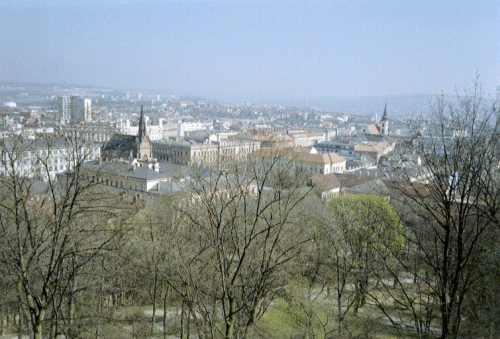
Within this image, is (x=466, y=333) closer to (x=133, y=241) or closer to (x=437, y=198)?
(x=437, y=198)

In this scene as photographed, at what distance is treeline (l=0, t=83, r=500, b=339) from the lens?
539 centimetres

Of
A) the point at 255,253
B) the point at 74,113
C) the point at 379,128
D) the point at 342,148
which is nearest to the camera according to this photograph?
the point at 255,253

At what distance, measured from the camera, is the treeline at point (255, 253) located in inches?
212

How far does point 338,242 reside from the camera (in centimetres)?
1568

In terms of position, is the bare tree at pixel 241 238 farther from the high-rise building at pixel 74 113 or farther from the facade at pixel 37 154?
the high-rise building at pixel 74 113

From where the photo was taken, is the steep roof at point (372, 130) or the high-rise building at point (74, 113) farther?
the steep roof at point (372, 130)

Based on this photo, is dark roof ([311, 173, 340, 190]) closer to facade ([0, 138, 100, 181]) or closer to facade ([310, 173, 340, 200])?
facade ([310, 173, 340, 200])

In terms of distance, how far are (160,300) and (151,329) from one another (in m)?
2.92

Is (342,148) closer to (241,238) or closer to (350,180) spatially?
(350,180)

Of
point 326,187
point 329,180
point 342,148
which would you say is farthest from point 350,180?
point 342,148

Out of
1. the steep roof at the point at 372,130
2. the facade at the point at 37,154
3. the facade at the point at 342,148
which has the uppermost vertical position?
the facade at the point at 37,154

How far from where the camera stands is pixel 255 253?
660cm

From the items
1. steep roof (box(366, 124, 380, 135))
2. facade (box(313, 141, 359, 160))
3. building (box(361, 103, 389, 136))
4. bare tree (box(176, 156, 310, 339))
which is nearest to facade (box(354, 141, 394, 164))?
facade (box(313, 141, 359, 160))

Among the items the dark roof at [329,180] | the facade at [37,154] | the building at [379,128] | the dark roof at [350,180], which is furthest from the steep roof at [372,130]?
the facade at [37,154]
